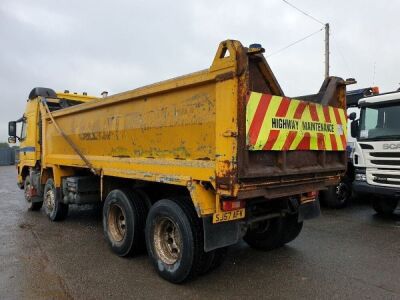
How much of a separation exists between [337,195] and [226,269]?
5.31m

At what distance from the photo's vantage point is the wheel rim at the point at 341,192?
912 cm

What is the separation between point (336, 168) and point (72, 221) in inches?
213

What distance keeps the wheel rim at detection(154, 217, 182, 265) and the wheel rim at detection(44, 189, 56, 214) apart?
3934 mm

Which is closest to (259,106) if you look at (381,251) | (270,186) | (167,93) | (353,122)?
(270,186)

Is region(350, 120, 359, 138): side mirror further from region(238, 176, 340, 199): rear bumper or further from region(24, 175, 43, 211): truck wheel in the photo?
region(24, 175, 43, 211): truck wheel

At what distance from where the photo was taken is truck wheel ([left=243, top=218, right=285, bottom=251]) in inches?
213

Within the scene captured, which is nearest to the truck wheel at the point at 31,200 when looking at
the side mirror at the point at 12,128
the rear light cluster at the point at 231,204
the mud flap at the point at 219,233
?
the side mirror at the point at 12,128

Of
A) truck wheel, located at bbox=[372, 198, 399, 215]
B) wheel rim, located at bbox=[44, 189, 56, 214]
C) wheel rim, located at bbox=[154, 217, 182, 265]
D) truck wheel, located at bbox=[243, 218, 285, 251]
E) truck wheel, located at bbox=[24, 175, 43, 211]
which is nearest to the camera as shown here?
wheel rim, located at bbox=[154, 217, 182, 265]

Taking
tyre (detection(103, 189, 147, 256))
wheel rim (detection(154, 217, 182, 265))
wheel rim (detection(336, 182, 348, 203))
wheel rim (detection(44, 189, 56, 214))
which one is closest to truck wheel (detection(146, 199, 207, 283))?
wheel rim (detection(154, 217, 182, 265))

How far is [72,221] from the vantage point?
305 inches

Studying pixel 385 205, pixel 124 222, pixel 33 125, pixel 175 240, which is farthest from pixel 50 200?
A: pixel 385 205

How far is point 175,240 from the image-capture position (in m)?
4.41

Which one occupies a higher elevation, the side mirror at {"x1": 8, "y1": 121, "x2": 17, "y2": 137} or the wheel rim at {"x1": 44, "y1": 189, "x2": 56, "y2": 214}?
the side mirror at {"x1": 8, "y1": 121, "x2": 17, "y2": 137}

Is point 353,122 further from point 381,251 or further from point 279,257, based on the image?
point 279,257
